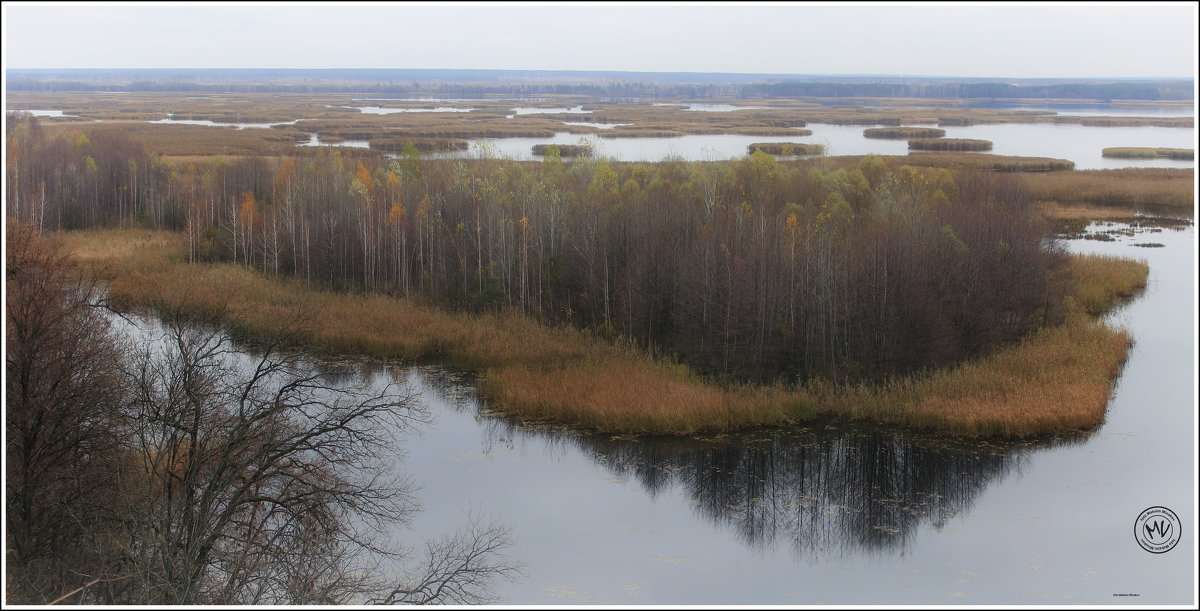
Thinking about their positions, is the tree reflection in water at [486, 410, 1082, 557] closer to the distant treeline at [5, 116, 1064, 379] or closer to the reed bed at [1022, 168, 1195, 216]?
the distant treeline at [5, 116, 1064, 379]

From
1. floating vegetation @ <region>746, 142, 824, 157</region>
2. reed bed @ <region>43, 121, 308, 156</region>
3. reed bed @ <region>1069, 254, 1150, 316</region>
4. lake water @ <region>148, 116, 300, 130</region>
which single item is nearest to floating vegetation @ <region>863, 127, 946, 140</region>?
floating vegetation @ <region>746, 142, 824, 157</region>

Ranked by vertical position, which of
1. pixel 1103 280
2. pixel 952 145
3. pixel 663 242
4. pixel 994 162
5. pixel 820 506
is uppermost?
pixel 952 145

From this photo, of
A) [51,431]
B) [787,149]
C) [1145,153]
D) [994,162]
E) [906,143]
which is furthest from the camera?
[906,143]

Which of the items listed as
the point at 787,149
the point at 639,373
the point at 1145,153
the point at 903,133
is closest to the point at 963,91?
the point at 903,133

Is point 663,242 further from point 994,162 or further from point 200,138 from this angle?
point 200,138

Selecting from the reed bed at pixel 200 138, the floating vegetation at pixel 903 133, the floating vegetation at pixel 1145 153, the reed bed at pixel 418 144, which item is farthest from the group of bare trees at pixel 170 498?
the floating vegetation at pixel 903 133

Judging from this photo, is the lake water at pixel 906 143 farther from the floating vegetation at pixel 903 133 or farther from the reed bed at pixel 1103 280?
the reed bed at pixel 1103 280
